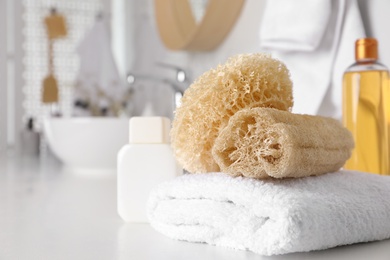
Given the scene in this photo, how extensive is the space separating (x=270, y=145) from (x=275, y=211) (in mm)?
59

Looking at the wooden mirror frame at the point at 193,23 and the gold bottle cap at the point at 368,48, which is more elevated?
the wooden mirror frame at the point at 193,23

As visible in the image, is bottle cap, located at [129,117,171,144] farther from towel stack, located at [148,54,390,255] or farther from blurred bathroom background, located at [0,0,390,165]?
blurred bathroom background, located at [0,0,390,165]

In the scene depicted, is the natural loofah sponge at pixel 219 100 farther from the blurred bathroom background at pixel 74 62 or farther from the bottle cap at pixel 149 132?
the blurred bathroom background at pixel 74 62

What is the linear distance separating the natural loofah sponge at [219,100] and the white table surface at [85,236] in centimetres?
9

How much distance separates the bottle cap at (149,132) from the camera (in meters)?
0.63

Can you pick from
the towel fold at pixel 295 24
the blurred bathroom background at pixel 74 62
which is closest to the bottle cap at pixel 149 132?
the towel fold at pixel 295 24

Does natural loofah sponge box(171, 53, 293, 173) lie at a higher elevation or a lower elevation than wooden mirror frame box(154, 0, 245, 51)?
lower

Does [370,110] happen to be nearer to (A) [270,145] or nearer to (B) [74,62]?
(A) [270,145]

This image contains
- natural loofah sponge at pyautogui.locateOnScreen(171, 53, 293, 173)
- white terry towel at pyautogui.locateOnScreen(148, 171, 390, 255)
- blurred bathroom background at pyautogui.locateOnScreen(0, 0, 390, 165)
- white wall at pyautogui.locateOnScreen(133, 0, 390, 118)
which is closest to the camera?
white terry towel at pyautogui.locateOnScreen(148, 171, 390, 255)

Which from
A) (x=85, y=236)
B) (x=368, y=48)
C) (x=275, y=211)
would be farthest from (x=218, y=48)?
(x=275, y=211)

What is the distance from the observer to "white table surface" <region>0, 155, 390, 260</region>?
0.47m

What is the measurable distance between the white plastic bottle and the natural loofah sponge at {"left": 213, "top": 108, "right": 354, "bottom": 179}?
0.16 m

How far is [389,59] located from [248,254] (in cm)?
52

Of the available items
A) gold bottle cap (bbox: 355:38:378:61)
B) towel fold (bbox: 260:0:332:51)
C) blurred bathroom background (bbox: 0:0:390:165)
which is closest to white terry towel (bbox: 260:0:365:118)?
towel fold (bbox: 260:0:332:51)
